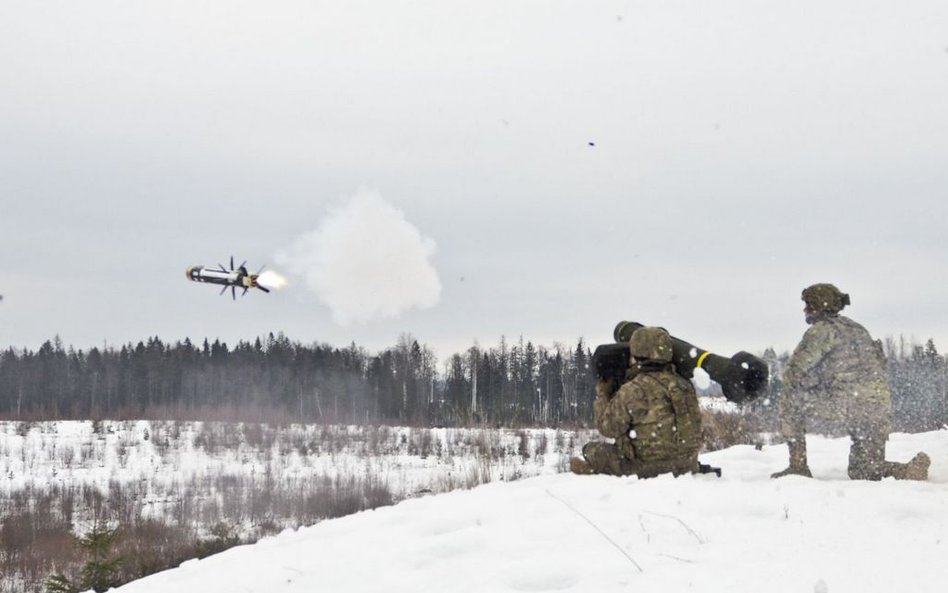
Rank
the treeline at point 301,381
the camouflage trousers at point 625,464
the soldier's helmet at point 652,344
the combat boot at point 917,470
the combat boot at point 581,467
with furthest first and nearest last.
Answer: the treeline at point 301,381, the combat boot at point 581,467, the soldier's helmet at point 652,344, the camouflage trousers at point 625,464, the combat boot at point 917,470

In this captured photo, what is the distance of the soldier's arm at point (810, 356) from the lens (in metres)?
6.95

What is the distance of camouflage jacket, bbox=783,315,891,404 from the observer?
6816mm

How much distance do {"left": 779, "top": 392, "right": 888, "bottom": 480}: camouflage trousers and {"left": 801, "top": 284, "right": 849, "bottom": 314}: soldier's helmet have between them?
812mm

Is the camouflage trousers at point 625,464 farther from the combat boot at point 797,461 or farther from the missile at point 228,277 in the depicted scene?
the missile at point 228,277

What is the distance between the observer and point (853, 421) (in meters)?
6.73

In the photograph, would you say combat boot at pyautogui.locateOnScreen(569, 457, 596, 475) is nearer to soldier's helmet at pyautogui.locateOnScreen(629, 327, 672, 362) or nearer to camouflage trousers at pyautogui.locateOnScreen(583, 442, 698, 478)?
camouflage trousers at pyautogui.locateOnScreen(583, 442, 698, 478)

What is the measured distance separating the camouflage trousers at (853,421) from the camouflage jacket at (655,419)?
83 centimetres

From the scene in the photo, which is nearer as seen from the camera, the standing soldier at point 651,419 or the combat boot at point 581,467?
the standing soldier at point 651,419

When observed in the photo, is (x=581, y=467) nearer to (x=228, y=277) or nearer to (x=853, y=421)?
(x=853, y=421)

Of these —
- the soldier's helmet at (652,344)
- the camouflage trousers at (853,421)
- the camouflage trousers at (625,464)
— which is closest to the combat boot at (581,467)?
the camouflage trousers at (625,464)

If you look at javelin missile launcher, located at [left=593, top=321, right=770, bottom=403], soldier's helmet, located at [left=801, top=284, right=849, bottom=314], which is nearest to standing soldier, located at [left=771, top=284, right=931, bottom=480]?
soldier's helmet, located at [left=801, top=284, right=849, bottom=314]

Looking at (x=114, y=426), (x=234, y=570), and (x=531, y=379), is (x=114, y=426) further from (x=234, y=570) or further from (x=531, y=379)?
(x=531, y=379)

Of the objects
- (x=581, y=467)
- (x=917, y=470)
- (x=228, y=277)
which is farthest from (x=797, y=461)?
(x=228, y=277)

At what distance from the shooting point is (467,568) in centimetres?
427
